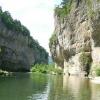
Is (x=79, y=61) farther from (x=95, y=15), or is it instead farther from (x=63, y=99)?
(x=63, y=99)

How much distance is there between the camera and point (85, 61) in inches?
3329

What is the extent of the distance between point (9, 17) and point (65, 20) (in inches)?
1984

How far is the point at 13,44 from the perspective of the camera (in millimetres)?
144500

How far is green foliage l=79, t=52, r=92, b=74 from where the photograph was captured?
83.7 metres

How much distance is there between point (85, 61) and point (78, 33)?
7950mm

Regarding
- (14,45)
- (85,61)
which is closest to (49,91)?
(85,61)

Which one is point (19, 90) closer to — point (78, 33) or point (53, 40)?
point (78, 33)

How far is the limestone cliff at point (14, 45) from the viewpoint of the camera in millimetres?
137000

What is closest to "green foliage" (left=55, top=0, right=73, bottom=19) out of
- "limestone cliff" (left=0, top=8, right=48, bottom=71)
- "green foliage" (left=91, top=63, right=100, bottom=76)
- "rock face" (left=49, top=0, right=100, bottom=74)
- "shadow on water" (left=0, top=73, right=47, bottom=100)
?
"rock face" (left=49, top=0, right=100, bottom=74)

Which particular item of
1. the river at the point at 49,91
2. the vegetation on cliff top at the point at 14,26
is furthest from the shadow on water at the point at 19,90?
the vegetation on cliff top at the point at 14,26

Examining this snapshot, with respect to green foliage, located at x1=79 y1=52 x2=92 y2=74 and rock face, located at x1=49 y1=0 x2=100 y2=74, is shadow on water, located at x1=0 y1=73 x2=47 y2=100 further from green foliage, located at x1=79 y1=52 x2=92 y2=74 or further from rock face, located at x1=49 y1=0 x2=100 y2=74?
green foliage, located at x1=79 y1=52 x2=92 y2=74

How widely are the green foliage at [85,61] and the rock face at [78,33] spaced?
54 cm

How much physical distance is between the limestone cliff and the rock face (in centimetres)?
3423

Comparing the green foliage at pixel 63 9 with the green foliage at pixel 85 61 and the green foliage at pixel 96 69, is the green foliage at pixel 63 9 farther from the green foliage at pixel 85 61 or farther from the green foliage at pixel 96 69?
the green foliage at pixel 96 69
